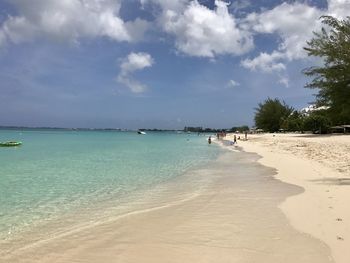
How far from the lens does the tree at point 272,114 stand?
12562 centimetres

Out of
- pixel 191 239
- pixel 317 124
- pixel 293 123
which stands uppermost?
pixel 293 123

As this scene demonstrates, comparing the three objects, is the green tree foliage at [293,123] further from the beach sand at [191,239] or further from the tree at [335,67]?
the beach sand at [191,239]

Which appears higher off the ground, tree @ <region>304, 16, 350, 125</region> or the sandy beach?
tree @ <region>304, 16, 350, 125</region>

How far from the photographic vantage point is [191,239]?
7.54 m

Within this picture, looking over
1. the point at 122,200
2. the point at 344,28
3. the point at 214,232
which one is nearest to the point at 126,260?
the point at 214,232

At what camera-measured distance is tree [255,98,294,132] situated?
125625mm

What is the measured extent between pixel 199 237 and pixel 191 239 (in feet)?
0.64

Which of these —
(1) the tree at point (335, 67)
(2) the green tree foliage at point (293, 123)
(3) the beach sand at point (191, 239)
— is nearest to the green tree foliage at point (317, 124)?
(2) the green tree foliage at point (293, 123)

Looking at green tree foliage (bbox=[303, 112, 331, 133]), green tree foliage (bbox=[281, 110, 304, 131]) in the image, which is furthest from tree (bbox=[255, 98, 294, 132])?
green tree foliage (bbox=[303, 112, 331, 133])

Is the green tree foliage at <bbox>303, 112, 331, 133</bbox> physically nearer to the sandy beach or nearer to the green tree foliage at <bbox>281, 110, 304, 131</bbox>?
the green tree foliage at <bbox>281, 110, 304, 131</bbox>

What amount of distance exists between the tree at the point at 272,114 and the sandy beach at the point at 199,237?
382ft

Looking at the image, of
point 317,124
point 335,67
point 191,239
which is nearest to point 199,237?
point 191,239

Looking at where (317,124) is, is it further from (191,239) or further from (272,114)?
(191,239)

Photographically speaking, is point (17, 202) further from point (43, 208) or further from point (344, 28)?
point (344, 28)
